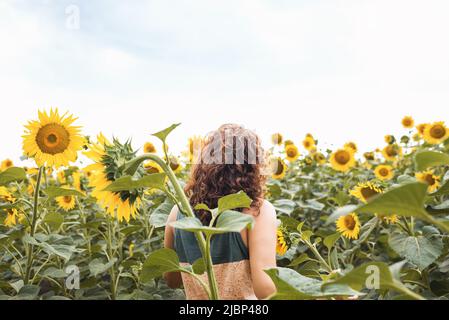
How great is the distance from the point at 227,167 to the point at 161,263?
77cm

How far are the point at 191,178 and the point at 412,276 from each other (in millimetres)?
946

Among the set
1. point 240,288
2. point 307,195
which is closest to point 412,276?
point 240,288

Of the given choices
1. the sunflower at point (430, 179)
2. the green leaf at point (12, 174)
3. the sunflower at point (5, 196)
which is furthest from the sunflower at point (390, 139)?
the green leaf at point (12, 174)

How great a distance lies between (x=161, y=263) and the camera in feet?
3.51

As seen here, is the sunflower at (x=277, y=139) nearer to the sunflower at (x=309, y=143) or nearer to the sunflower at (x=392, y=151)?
the sunflower at (x=309, y=143)

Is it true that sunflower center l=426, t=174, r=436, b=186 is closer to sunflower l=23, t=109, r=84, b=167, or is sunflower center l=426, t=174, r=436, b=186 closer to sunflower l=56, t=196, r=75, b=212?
sunflower l=23, t=109, r=84, b=167

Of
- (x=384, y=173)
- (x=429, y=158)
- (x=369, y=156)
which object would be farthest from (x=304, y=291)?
(x=369, y=156)

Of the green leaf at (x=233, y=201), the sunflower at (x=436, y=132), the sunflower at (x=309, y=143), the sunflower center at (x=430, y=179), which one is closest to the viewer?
the green leaf at (x=233, y=201)

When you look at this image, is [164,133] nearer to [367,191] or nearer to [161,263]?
[161,263]

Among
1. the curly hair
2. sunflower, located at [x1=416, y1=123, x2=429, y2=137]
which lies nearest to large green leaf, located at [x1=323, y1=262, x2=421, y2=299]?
the curly hair

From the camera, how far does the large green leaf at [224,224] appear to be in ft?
2.61

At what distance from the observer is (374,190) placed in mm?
2207

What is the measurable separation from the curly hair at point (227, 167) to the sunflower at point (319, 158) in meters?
3.07
